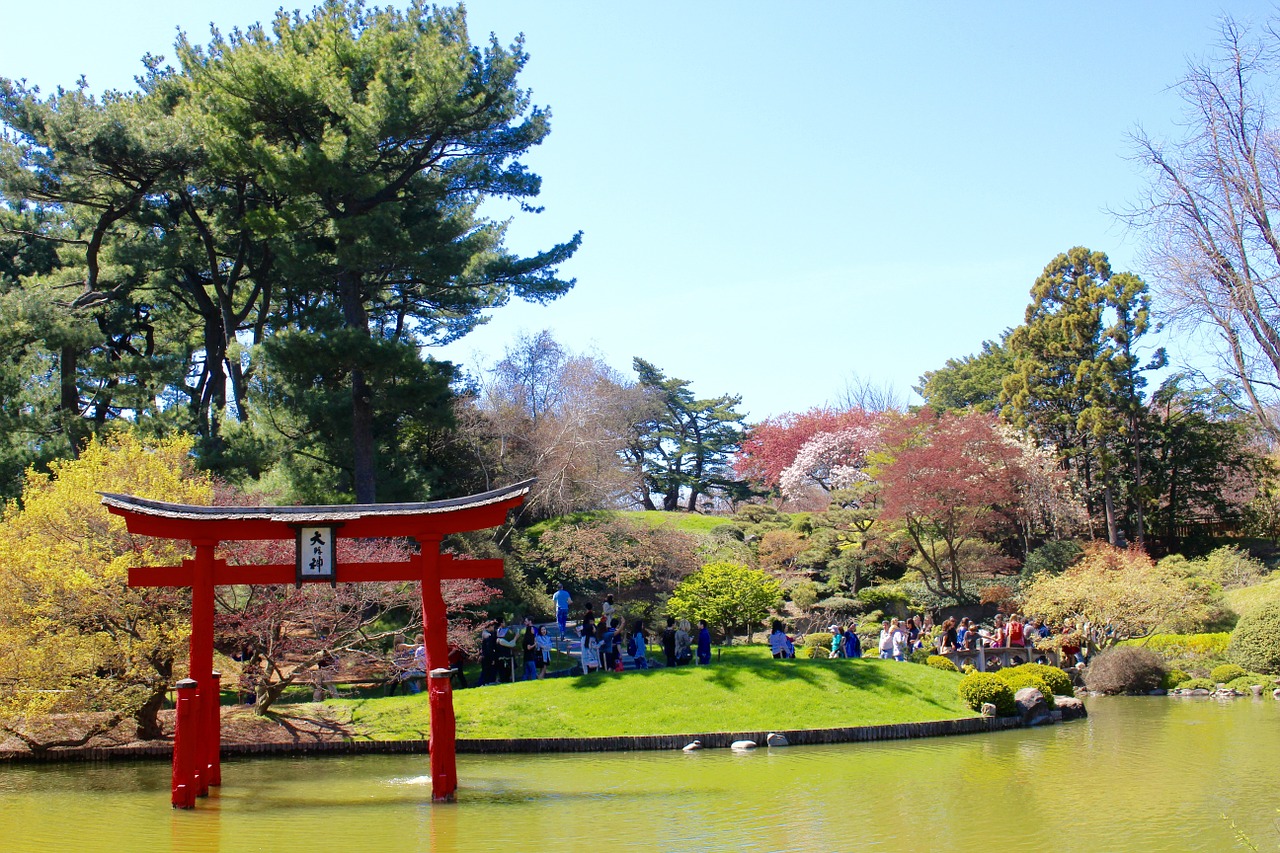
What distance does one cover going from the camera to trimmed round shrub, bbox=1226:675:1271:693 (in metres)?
22.2

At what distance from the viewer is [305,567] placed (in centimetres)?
1193

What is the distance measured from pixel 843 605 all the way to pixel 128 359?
21301mm

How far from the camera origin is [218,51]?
26109 mm

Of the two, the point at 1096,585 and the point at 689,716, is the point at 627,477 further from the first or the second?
the point at 689,716

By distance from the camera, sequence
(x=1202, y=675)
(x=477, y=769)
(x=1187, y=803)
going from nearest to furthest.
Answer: (x=1187, y=803)
(x=477, y=769)
(x=1202, y=675)

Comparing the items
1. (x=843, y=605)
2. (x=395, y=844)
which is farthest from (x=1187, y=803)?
(x=843, y=605)

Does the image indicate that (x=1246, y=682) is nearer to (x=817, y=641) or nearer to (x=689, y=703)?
(x=817, y=641)

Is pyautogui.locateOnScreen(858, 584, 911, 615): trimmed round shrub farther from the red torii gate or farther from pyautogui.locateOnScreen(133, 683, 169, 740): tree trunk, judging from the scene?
the red torii gate

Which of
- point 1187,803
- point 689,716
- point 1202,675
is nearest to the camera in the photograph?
point 1187,803

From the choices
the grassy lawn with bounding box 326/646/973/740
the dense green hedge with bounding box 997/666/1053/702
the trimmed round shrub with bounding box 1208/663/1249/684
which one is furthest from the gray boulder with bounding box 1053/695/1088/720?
the trimmed round shrub with bounding box 1208/663/1249/684

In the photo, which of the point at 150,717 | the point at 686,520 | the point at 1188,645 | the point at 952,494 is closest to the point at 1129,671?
the point at 1188,645

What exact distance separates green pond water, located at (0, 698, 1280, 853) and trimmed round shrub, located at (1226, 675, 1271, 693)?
6376mm

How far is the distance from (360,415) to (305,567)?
12.9 meters

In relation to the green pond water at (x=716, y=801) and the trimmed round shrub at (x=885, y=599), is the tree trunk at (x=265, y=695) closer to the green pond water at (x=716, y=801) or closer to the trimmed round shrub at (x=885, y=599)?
the green pond water at (x=716, y=801)
